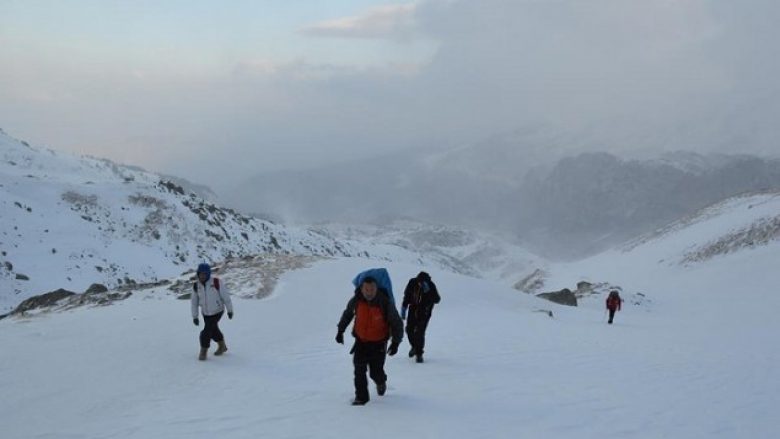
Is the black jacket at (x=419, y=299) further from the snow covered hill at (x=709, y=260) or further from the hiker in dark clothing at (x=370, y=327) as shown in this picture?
the snow covered hill at (x=709, y=260)

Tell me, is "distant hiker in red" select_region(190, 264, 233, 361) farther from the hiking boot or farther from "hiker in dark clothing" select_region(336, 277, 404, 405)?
"hiker in dark clothing" select_region(336, 277, 404, 405)

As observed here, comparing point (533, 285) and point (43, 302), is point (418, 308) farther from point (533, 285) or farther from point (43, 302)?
point (533, 285)

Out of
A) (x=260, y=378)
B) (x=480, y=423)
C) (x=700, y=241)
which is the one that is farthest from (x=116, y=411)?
(x=700, y=241)

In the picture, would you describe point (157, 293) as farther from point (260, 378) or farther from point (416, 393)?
point (416, 393)

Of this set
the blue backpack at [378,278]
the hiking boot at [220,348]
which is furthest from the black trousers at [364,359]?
the hiking boot at [220,348]

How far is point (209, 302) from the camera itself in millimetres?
13602

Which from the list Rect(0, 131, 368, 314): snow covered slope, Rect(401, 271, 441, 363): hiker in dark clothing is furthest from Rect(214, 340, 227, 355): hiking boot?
Rect(0, 131, 368, 314): snow covered slope

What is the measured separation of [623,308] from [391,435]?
40625 millimetres

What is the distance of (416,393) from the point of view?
1016 cm

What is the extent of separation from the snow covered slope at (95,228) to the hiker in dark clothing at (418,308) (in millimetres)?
24646

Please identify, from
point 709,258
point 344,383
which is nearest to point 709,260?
point 709,258

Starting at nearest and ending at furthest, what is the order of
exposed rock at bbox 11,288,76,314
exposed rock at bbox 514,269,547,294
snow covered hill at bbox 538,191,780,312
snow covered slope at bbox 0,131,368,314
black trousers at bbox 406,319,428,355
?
black trousers at bbox 406,319,428,355 < exposed rock at bbox 11,288,76,314 < snow covered slope at bbox 0,131,368,314 < snow covered hill at bbox 538,191,780,312 < exposed rock at bbox 514,269,547,294

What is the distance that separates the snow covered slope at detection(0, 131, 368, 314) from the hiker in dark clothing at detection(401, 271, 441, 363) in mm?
24646

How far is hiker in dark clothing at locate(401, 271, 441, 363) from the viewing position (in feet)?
44.5
